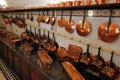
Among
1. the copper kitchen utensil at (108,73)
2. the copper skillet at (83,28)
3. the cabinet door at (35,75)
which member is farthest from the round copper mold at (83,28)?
the cabinet door at (35,75)

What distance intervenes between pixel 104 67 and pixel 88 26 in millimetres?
492

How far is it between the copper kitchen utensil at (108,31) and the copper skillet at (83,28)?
188 mm

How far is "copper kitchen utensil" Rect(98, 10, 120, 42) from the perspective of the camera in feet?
4.62

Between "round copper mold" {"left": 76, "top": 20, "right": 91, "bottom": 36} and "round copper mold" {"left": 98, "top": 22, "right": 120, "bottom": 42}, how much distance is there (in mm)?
185

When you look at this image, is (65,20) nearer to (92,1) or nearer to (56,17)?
(56,17)

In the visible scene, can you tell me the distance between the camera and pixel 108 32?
145 cm

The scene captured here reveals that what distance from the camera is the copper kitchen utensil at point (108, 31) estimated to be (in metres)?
1.41

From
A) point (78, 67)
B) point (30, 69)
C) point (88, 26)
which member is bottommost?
point (30, 69)

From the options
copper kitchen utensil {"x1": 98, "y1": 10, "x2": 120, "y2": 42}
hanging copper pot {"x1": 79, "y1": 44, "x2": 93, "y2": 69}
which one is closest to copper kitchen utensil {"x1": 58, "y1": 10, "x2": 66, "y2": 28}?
hanging copper pot {"x1": 79, "y1": 44, "x2": 93, "y2": 69}

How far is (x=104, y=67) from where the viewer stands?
1.50m

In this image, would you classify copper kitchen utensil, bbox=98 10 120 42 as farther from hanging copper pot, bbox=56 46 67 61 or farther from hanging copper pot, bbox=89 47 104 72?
hanging copper pot, bbox=56 46 67 61

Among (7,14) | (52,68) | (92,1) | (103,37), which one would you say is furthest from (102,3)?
(7,14)

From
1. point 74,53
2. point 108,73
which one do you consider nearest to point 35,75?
point 74,53

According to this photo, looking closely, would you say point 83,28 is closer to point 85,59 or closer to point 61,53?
point 85,59
